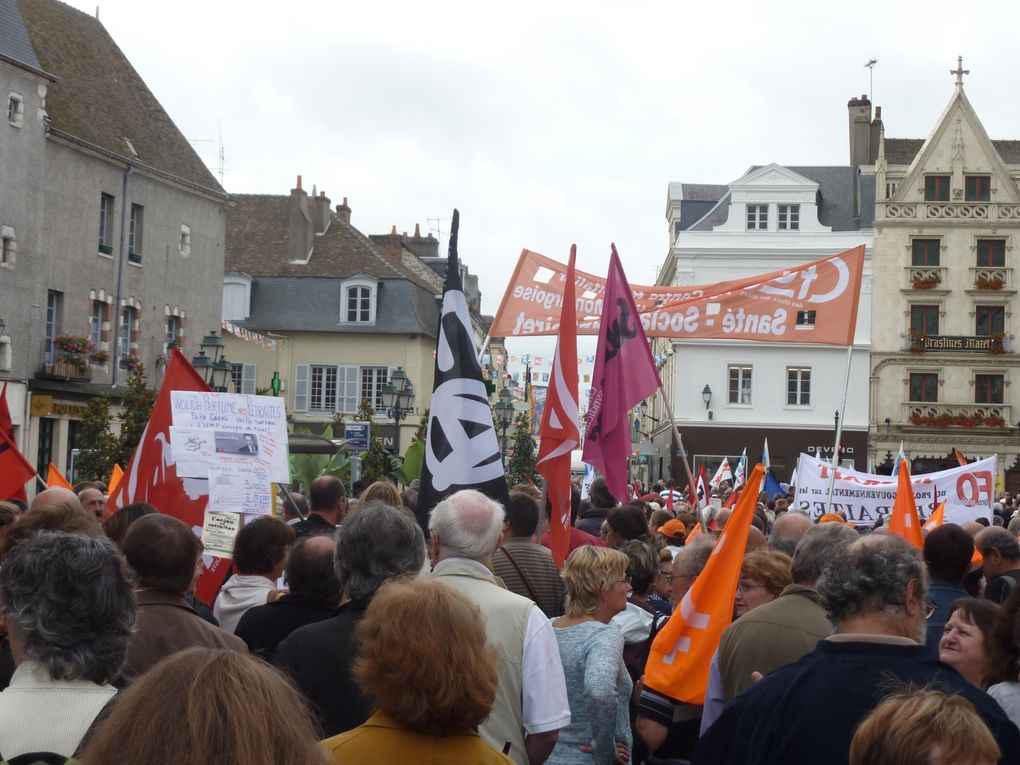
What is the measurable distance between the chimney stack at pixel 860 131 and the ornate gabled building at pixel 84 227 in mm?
29305

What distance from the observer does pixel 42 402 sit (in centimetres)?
3288

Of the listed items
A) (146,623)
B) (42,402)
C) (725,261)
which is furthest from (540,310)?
(725,261)

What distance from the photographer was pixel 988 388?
2068 inches

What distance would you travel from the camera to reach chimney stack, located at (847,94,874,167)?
57781 mm

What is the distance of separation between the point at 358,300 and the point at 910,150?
24305 mm

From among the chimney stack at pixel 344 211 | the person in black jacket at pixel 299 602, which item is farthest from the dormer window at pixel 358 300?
the person in black jacket at pixel 299 602

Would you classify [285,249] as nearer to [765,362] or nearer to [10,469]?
[765,362]

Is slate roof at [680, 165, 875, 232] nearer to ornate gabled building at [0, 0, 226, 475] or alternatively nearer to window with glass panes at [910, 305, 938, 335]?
window with glass panes at [910, 305, 938, 335]

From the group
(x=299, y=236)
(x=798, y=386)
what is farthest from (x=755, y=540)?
(x=299, y=236)

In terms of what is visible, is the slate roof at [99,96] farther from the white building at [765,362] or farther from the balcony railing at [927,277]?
the balcony railing at [927,277]

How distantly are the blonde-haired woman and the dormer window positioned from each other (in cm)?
5016

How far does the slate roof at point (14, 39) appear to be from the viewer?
31.7 meters

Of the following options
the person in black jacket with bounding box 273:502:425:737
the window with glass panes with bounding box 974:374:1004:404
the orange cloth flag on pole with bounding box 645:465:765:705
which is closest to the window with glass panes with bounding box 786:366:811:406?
the window with glass panes with bounding box 974:374:1004:404

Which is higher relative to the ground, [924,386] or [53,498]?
[924,386]
